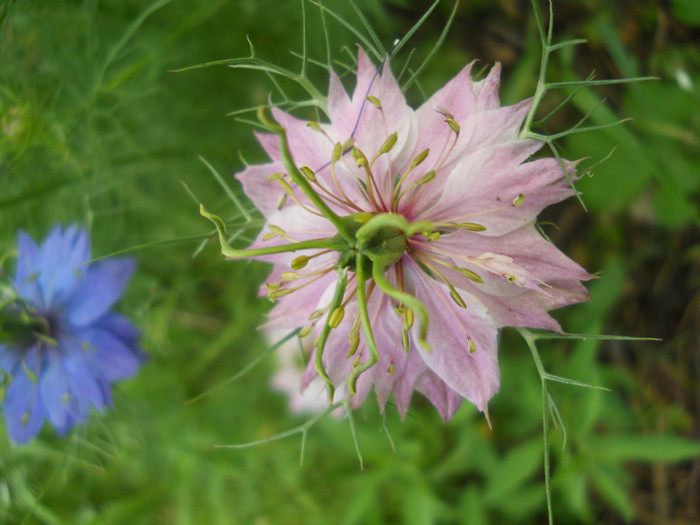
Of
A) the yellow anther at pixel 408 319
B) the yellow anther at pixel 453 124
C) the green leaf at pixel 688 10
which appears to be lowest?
the green leaf at pixel 688 10

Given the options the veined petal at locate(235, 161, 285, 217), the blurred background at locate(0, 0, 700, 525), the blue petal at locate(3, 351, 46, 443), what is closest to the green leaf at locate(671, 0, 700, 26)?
the blurred background at locate(0, 0, 700, 525)

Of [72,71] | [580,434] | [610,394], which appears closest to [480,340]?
[580,434]

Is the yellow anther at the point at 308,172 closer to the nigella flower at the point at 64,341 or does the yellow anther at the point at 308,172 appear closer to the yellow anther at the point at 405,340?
the yellow anther at the point at 405,340

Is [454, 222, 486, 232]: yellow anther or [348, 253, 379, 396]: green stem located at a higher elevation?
[348, 253, 379, 396]: green stem

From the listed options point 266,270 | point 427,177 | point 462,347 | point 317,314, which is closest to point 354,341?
point 317,314

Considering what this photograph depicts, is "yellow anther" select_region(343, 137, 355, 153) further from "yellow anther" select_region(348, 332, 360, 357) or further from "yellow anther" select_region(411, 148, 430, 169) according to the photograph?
"yellow anther" select_region(348, 332, 360, 357)

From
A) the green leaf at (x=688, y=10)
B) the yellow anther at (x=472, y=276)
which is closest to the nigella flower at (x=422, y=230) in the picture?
the yellow anther at (x=472, y=276)

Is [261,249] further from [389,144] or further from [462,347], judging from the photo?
[462,347]
